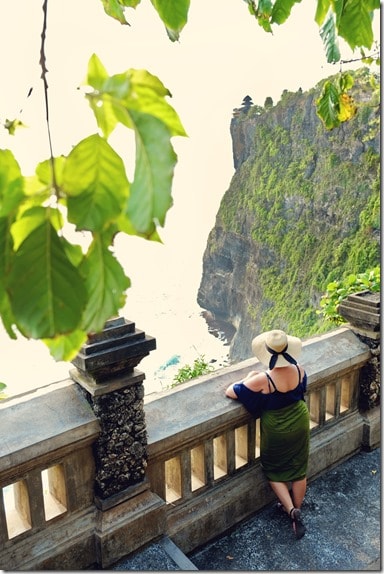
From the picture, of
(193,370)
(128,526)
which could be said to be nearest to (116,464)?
(128,526)

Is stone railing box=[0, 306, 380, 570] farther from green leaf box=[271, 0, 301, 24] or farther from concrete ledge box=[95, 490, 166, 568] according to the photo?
green leaf box=[271, 0, 301, 24]

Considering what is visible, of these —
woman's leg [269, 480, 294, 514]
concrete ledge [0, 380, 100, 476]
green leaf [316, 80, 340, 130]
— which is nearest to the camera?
green leaf [316, 80, 340, 130]

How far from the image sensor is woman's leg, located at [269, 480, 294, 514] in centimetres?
329

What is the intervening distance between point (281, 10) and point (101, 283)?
0.96 metres

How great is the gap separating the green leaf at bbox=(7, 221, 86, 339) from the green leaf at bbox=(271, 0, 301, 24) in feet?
3.21

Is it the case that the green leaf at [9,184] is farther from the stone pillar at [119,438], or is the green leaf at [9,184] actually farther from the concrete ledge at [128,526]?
the concrete ledge at [128,526]

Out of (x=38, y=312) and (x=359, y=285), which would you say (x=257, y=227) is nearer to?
(x=359, y=285)

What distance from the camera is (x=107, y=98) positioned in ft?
1.51

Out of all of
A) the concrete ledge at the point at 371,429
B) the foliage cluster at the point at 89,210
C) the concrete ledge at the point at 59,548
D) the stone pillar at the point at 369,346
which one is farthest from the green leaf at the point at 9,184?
the concrete ledge at the point at 371,429

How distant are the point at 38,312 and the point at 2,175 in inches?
5.8

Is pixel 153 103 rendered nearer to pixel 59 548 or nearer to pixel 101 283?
pixel 101 283

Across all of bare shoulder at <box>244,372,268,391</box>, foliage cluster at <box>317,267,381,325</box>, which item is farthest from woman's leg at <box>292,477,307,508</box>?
foliage cluster at <box>317,267,381,325</box>

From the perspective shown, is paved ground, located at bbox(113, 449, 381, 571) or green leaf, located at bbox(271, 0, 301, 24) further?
paved ground, located at bbox(113, 449, 381, 571)

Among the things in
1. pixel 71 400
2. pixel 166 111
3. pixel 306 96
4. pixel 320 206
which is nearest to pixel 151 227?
pixel 166 111
